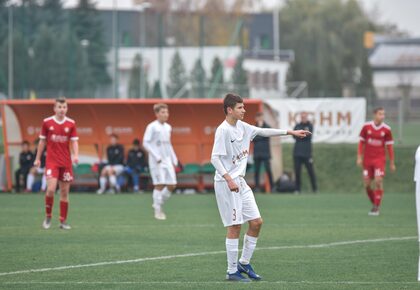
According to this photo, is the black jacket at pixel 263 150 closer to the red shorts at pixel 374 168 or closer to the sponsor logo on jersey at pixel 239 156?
the red shorts at pixel 374 168

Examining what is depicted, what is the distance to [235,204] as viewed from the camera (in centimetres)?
1089

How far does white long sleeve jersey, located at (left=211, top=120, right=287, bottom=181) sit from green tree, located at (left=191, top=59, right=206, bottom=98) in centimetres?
4095

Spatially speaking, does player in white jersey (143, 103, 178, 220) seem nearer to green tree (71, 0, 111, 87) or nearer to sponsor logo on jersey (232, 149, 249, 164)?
sponsor logo on jersey (232, 149, 249, 164)

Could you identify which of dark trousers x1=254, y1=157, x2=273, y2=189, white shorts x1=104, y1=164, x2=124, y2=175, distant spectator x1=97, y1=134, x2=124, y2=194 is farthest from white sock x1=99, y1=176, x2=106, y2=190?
dark trousers x1=254, y1=157, x2=273, y2=189

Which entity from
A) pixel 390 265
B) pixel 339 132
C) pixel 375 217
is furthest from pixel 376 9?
pixel 390 265

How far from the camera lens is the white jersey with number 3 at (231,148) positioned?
10.9 meters

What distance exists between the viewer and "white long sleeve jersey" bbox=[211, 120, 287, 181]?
10.9 m

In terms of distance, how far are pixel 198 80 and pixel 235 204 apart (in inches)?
1710

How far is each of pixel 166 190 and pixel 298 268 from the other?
Answer: 25.5 feet

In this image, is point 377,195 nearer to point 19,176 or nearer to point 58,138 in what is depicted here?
point 58,138

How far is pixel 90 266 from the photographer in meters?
12.0

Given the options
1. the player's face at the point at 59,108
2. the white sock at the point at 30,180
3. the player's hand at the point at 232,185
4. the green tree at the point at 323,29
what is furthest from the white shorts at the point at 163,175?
the green tree at the point at 323,29

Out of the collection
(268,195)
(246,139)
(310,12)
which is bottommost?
(268,195)

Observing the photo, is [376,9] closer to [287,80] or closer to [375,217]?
[287,80]
